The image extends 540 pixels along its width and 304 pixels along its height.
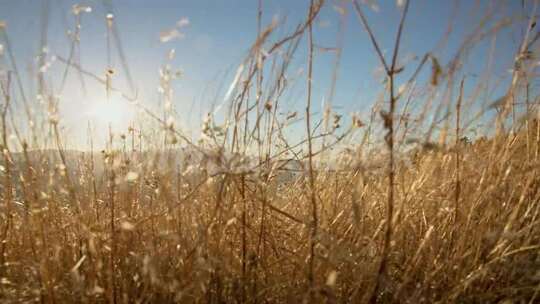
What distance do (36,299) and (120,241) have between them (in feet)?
1.32

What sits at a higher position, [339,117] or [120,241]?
[339,117]

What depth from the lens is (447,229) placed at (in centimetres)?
149

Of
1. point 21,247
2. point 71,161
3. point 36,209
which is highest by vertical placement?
point 71,161

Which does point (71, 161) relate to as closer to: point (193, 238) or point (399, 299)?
point (193, 238)

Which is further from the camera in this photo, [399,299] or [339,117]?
[339,117]

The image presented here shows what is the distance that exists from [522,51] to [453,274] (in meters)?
0.75

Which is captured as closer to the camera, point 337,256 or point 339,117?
point 337,256

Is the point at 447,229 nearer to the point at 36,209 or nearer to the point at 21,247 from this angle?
the point at 36,209

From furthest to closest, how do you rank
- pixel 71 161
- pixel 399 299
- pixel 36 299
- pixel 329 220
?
pixel 71 161 → pixel 329 220 → pixel 399 299 → pixel 36 299

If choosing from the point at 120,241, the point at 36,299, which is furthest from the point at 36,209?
the point at 120,241

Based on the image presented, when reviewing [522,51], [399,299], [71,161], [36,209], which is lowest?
[399,299]

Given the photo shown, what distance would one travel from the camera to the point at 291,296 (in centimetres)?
122

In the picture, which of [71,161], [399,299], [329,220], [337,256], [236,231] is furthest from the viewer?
[71,161]

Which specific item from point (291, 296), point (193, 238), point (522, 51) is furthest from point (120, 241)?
point (522, 51)
